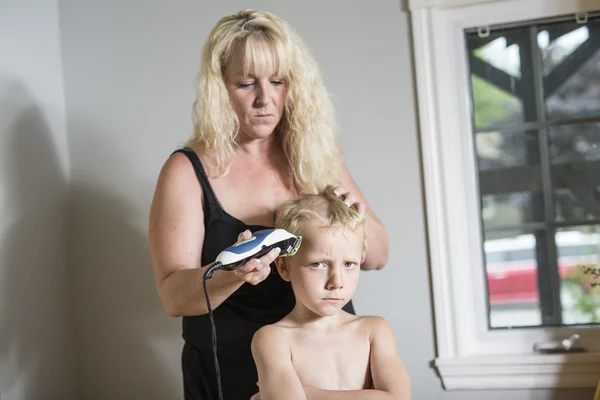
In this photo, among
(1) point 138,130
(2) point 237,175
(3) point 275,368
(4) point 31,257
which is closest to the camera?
(3) point 275,368

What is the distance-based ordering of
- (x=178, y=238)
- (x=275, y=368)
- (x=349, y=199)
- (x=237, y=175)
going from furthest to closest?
(x=237, y=175), (x=178, y=238), (x=349, y=199), (x=275, y=368)

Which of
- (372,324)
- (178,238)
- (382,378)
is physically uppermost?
(178,238)

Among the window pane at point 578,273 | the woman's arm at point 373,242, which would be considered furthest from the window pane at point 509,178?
the woman's arm at point 373,242

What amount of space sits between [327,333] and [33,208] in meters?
1.23

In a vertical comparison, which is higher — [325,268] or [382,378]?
[325,268]

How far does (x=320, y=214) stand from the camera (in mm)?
1426

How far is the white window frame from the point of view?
2.19 metres

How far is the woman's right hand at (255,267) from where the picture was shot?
4.12 ft

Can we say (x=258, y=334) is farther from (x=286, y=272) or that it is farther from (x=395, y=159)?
(x=395, y=159)

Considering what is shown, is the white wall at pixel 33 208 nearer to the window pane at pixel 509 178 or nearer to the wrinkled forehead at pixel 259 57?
the wrinkled forehead at pixel 259 57

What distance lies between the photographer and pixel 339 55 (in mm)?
2311

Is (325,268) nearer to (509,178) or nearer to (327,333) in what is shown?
(327,333)

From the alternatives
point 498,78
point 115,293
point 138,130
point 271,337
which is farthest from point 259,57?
point 115,293

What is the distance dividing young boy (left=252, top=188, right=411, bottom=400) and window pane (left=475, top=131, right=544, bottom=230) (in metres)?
1.04
